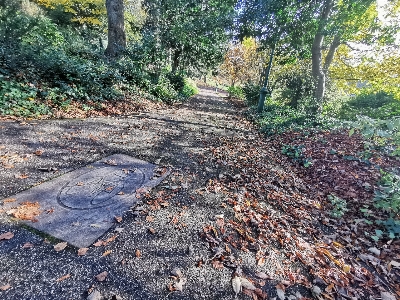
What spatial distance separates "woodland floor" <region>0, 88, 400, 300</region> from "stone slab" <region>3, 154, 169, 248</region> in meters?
0.11

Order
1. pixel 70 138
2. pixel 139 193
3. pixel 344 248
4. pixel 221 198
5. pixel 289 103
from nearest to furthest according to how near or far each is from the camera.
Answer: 1. pixel 344 248
2. pixel 139 193
3. pixel 221 198
4. pixel 70 138
5. pixel 289 103

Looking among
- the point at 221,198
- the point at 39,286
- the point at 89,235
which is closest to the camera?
the point at 39,286

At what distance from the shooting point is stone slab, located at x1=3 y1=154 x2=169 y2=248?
6.52ft

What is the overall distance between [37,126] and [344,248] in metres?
5.47

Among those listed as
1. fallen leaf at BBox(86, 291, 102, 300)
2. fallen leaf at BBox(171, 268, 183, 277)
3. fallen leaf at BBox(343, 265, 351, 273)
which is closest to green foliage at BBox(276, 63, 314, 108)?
fallen leaf at BBox(343, 265, 351, 273)

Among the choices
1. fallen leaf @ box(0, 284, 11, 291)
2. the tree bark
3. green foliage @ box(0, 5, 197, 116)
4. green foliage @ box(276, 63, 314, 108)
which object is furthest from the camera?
green foliage @ box(276, 63, 314, 108)

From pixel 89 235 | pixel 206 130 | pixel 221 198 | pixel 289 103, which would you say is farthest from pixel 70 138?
pixel 289 103

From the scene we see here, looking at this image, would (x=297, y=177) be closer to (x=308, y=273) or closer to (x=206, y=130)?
(x=308, y=273)

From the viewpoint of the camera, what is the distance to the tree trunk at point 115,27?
8781mm

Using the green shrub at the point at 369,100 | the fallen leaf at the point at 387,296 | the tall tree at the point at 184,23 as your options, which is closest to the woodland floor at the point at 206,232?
the fallen leaf at the point at 387,296

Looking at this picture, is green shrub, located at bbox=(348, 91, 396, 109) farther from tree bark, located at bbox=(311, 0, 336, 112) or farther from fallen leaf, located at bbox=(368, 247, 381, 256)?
fallen leaf, located at bbox=(368, 247, 381, 256)

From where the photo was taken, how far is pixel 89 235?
196 cm

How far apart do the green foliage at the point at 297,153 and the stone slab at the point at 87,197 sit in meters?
3.13

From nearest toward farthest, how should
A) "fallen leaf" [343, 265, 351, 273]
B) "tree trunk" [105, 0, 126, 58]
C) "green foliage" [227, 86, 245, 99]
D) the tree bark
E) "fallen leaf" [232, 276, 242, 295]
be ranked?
"fallen leaf" [232, 276, 242, 295] → "fallen leaf" [343, 265, 351, 273] → "tree trunk" [105, 0, 126, 58] → the tree bark → "green foliage" [227, 86, 245, 99]
